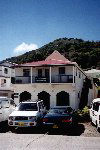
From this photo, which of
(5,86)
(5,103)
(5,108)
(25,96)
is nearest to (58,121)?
(5,108)

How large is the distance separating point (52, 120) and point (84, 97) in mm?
19689

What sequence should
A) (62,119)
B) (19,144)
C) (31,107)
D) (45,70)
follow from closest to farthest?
(19,144), (62,119), (31,107), (45,70)

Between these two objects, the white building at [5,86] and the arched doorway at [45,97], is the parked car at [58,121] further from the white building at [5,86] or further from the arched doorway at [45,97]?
the white building at [5,86]

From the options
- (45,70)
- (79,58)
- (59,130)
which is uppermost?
(79,58)

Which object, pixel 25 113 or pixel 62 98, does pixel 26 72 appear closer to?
pixel 62 98

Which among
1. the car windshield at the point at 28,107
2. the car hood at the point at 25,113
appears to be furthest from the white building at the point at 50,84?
the car hood at the point at 25,113

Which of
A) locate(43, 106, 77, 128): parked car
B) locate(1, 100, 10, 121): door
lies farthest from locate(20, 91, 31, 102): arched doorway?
locate(43, 106, 77, 128): parked car

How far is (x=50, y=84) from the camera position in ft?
88.4

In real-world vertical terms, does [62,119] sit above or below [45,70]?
below

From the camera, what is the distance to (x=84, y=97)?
32.7 metres

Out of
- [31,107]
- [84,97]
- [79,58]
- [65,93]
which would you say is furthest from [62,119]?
[79,58]

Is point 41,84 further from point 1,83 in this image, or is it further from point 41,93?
point 1,83

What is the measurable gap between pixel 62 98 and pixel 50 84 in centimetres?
238

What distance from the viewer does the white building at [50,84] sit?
88.4 feet
